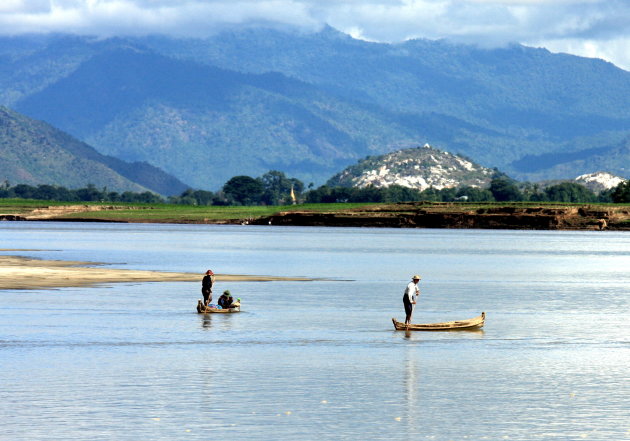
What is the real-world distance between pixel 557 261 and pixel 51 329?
10443 centimetres

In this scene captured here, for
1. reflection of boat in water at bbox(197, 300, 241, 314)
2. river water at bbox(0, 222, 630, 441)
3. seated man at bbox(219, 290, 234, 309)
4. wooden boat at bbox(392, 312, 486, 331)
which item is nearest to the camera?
river water at bbox(0, 222, 630, 441)

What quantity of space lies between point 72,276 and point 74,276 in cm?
24

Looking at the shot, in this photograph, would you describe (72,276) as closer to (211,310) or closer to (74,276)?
(74,276)

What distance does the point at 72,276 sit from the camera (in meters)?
105

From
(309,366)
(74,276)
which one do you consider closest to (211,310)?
(309,366)

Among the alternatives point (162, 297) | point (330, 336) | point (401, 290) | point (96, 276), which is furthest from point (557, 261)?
point (330, 336)

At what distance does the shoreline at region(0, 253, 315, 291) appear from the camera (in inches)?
3826

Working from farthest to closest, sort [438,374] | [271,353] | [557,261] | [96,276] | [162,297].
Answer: [557,261], [96,276], [162,297], [271,353], [438,374]

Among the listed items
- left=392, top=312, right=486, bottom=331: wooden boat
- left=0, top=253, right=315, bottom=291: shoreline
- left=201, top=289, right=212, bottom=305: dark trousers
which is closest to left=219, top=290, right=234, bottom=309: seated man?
left=201, top=289, right=212, bottom=305: dark trousers

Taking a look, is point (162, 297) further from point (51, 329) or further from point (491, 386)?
point (491, 386)

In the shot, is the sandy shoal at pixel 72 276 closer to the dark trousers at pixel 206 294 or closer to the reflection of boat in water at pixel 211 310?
the dark trousers at pixel 206 294

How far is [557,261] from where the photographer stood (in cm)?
15550

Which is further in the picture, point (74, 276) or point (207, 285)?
point (74, 276)

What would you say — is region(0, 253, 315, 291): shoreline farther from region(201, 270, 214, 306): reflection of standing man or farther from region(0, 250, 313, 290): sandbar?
region(201, 270, 214, 306): reflection of standing man
